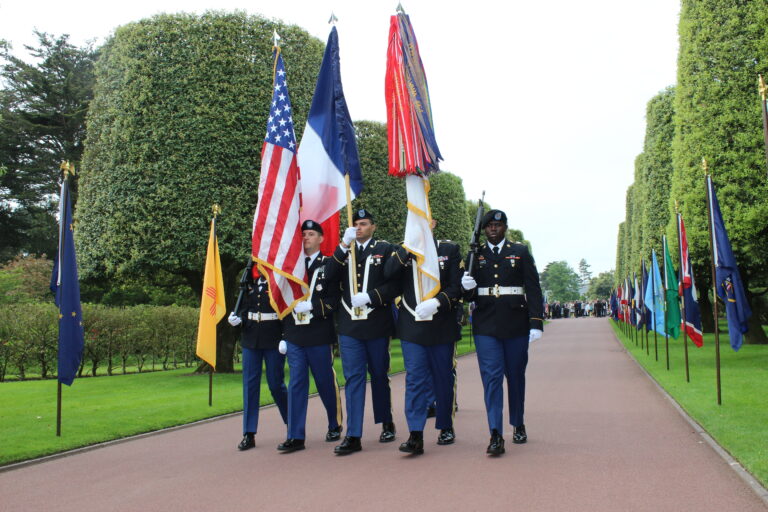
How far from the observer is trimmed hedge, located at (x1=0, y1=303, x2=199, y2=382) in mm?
20281

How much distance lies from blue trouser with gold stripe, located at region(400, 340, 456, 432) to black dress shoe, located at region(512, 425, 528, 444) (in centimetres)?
72

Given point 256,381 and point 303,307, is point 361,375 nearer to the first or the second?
point 303,307

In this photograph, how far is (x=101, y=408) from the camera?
42.1 feet

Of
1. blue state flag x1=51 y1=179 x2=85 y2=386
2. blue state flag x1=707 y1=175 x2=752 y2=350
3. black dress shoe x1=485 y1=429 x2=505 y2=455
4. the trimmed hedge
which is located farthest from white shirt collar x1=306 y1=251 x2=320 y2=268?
the trimmed hedge

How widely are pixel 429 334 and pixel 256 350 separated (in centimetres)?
218

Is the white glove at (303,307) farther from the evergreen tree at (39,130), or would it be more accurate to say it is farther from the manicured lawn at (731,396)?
the evergreen tree at (39,130)

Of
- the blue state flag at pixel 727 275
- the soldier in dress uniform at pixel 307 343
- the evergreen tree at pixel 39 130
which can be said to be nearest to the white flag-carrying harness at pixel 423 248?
the soldier in dress uniform at pixel 307 343

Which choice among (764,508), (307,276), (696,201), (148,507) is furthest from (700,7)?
(148,507)

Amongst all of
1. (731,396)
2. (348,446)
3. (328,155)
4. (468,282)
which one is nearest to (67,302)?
(328,155)

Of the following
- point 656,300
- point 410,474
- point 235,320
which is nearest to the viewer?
point 410,474

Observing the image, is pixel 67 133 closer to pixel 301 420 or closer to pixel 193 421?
pixel 193 421

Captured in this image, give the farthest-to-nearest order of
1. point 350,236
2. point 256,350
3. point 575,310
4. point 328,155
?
point 575,310 → point 328,155 → point 256,350 → point 350,236

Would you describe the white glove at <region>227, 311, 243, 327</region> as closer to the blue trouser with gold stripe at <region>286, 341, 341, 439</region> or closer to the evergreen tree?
the blue trouser with gold stripe at <region>286, 341, 341, 439</region>

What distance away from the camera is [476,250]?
7832 mm
